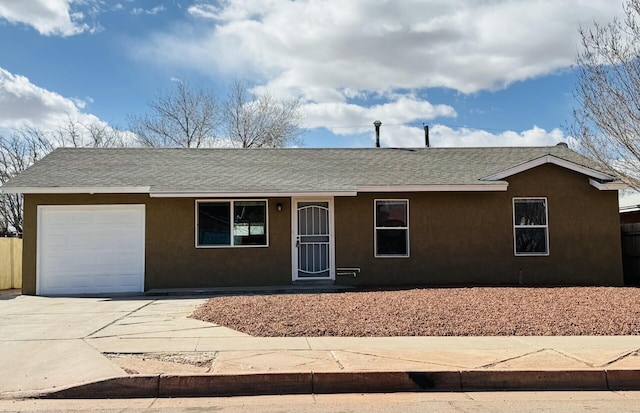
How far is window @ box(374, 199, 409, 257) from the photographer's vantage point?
15.9 m

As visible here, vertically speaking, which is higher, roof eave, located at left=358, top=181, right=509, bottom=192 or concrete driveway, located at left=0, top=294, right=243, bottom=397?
roof eave, located at left=358, top=181, right=509, bottom=192

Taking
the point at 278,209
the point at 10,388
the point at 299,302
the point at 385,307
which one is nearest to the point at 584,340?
the point at 385,307

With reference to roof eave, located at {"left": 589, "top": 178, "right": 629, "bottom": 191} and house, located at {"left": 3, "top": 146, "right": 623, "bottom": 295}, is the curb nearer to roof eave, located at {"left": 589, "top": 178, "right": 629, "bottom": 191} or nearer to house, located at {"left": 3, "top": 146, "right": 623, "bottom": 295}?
house, located at {"left": 3, "top": 146, "right": 623, "bottom": 295}

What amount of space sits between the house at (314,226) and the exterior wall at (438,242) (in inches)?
1.1

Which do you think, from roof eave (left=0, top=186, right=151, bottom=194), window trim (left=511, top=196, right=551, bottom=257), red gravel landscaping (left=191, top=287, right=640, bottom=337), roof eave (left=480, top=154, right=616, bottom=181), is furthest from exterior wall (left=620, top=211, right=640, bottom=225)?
roof eave (left=0, top=186, right=151, bottom=194)

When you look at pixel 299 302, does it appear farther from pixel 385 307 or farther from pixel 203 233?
pixel 203 233

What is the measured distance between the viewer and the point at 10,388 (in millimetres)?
6457

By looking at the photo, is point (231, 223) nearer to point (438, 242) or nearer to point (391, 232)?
point (391, 232)

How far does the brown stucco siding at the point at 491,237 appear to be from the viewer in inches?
621

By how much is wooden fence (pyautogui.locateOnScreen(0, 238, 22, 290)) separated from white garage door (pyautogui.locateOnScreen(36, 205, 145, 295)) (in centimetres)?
368

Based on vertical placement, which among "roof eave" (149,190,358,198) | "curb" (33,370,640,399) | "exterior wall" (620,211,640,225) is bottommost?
"curb" (33,370,640,399)

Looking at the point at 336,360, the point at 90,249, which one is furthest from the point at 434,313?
the point at 90,249

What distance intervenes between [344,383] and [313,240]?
360 inches

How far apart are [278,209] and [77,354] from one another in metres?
8.32
